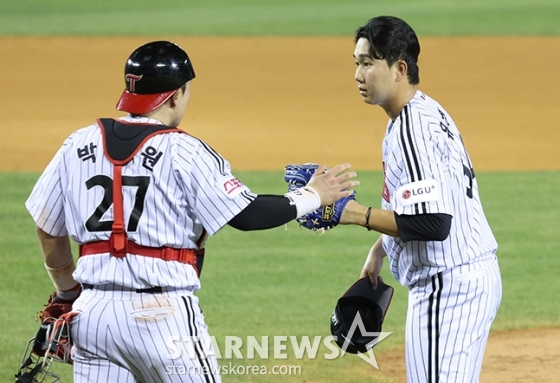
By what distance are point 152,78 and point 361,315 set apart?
1.81m

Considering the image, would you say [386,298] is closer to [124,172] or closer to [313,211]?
[313,211]

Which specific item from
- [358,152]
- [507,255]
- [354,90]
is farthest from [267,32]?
[507,255]

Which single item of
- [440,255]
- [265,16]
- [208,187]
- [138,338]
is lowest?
[138,338]

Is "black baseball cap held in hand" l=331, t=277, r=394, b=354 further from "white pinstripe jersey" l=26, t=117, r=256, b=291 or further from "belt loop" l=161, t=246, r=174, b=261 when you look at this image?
"belt loop" l=161, t=246, r=174, b=261

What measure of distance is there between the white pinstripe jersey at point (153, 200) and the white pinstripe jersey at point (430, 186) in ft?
2.45

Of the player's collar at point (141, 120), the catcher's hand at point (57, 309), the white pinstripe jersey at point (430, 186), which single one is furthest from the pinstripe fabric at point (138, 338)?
the white pinstripe jersey at point (430, 186)

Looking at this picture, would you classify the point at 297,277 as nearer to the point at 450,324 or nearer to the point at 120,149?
the point at 450,324

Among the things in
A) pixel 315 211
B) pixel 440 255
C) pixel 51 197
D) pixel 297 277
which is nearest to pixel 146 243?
pixel 51 197

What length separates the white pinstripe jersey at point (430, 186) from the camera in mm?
4113

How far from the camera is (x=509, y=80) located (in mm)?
19750

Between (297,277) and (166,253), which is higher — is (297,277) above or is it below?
below

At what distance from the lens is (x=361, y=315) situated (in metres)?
5.00

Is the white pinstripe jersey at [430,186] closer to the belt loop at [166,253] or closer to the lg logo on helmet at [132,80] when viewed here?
the belt loop at [166,253]

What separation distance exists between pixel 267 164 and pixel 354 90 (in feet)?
20.1
